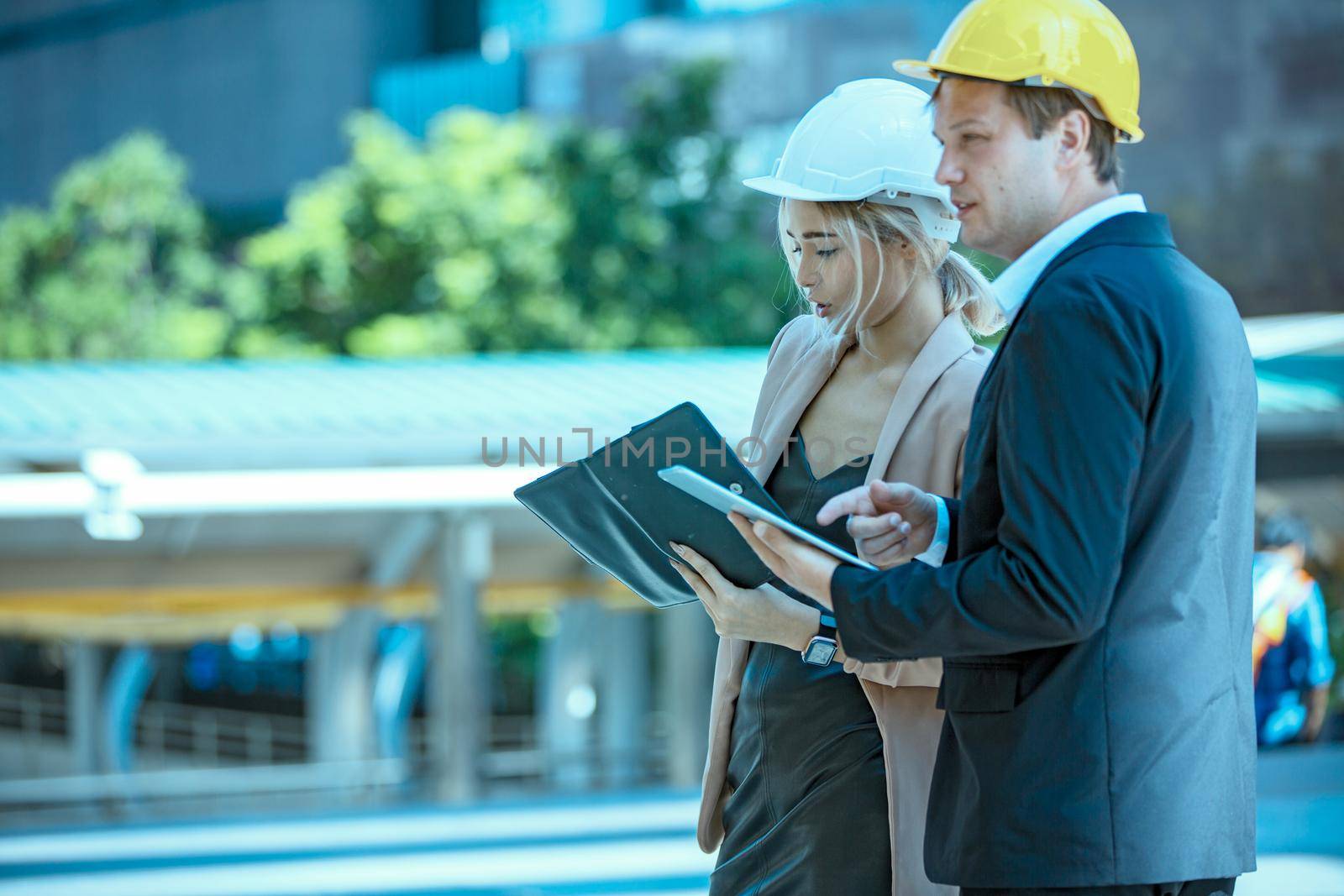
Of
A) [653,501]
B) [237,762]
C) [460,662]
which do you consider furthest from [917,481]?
[237,762]

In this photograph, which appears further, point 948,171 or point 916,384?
point 916,384

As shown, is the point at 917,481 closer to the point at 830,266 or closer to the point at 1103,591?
the point at 830,266

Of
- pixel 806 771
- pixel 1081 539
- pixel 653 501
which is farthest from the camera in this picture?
pixel 806 771

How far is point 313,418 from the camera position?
838cm

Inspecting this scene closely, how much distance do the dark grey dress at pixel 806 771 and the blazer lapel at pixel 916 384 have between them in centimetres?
7

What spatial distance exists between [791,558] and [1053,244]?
0.40 metres

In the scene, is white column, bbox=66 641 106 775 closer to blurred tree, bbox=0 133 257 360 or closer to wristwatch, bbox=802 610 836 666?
blurred tree, bbox=0 133 257 360

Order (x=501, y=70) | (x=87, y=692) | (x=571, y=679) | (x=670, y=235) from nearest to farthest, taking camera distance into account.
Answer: (x=87, y=692) → (x=571, y=679) → (x=670, y=235) → (x=501, y=70)

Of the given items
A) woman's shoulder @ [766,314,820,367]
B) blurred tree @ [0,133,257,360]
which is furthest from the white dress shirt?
blurred tree @ [0,133,257,360]

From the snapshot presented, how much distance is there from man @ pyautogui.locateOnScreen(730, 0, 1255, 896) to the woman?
1.16ft

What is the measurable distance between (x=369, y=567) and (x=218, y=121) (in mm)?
21218

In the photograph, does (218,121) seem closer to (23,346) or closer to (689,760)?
(23,346)

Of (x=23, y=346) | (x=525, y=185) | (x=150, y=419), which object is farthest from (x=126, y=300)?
(x=150, y=419)

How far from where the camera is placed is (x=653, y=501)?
168cm
